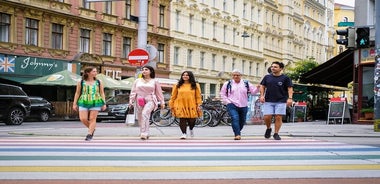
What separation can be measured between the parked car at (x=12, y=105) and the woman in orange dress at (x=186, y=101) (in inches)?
467

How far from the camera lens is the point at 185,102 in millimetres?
12664

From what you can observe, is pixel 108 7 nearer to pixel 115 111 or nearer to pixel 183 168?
pixel 115 111

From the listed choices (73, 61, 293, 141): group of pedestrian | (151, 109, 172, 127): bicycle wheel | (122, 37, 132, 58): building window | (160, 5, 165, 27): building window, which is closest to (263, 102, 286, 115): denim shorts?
(73, 61, 293, 141): group of pedestrian

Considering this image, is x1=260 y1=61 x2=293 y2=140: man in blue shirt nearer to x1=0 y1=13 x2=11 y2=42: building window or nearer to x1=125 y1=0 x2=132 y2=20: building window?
x1=0 y1=13 x2=11 y2=42: building window

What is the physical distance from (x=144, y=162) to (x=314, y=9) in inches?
3336

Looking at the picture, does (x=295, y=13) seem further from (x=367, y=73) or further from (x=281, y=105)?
(x=281, y=105)

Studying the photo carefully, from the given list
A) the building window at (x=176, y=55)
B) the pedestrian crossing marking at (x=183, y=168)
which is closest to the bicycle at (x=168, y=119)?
the pedestrian crossing marking at (x=183, y=168)

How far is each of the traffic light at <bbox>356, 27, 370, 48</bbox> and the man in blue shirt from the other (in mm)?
4791

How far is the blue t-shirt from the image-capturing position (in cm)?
1214

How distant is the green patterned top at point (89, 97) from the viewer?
11547mm

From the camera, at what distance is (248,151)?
951 centimetres

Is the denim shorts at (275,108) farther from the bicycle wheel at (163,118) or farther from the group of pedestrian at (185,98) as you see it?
the bicycle wheel at (163,118)

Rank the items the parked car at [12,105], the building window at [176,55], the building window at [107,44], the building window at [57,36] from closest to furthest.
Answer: the parked car at [12,105], the building window at [57,36], the building window at [107,44], the building window at [176,55]

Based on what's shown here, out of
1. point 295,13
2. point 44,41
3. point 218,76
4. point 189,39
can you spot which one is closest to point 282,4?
point 295,13
